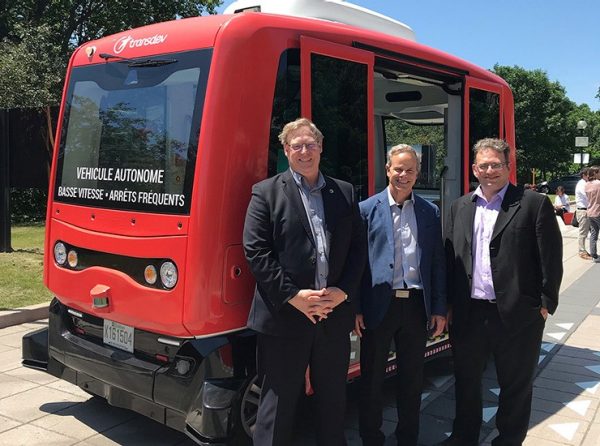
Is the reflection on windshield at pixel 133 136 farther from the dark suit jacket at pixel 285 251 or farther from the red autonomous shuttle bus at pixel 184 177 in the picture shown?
the dark suit jacket at pixel 285 251

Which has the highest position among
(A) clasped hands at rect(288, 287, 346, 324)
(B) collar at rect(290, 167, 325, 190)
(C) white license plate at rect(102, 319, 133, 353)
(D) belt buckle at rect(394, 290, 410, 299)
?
(B) collar at rect(290, 167, 325, 190)

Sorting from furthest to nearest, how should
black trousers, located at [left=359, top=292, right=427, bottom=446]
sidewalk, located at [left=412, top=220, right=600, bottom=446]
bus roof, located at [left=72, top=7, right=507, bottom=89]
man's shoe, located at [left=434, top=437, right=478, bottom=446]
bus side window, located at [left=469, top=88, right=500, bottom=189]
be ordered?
bus side window, located at [left=469, top=88, right=500, bottom=189] < sidewalk, located at [left=412, top=220, right=600, bottom=446] < man's shoe, located at [left=434, top=437, right=478, bottom=446] < black trousers, located at [left=359, top=292, right=427, bottom=446] < bus roof, located at [left=72, top=7, right=507, bottom=89]

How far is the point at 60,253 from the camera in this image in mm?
3799

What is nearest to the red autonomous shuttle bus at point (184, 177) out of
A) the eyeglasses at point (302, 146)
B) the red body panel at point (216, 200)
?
the red body panel at point (216, 200)

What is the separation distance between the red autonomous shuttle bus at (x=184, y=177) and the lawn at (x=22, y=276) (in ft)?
9.99

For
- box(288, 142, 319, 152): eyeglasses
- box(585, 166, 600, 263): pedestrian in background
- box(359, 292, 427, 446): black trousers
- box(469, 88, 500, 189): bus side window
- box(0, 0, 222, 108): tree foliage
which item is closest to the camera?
box(288, 142, 319, 152): eyeglasses

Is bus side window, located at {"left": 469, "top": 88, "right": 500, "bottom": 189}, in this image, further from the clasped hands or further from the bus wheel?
the bus wheel

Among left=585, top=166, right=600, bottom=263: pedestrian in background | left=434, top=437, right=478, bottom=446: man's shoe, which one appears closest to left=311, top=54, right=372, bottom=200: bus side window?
left=434, top=437, right=478, bottom=446: man's shoe

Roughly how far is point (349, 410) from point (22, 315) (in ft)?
12.9

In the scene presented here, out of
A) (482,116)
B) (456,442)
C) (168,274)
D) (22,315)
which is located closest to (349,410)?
(456,442)

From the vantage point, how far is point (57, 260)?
3.80 m

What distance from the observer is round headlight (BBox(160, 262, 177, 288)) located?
3039mm

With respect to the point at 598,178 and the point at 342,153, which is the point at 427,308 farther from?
the point at 598,178

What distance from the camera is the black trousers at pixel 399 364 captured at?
3.22 meters
